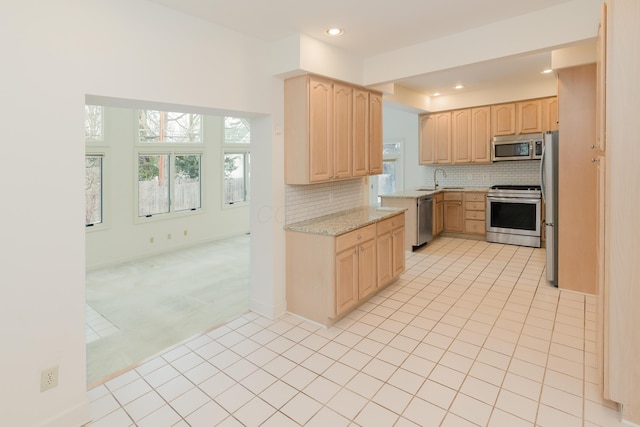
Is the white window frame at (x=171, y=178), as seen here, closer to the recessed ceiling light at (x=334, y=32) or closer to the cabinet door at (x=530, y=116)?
the recessed ceiling light at (x=334, y=32)

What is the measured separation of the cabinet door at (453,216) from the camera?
6699 mm

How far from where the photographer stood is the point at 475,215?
6.52 m

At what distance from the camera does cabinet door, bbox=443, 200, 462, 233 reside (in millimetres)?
6699

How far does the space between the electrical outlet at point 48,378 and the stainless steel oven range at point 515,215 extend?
20.6 feet

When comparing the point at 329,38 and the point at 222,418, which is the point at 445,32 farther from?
the point at 222,418

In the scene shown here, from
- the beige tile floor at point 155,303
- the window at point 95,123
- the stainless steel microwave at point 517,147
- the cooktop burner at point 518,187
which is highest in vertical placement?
the window at point 95,123

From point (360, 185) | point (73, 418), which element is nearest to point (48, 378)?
point (73, 418)

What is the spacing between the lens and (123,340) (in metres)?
3.12

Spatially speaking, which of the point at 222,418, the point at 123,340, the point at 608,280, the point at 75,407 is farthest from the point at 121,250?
the point at 608,280

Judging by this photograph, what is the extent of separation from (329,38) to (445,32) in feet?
3.54

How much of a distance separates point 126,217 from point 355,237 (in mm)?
4214

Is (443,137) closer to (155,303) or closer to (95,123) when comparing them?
(155,303)

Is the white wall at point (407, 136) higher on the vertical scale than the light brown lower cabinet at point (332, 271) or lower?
higher

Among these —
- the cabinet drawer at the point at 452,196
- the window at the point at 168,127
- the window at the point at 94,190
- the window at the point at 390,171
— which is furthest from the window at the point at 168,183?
the cabinet drawer at the point at 452,196
